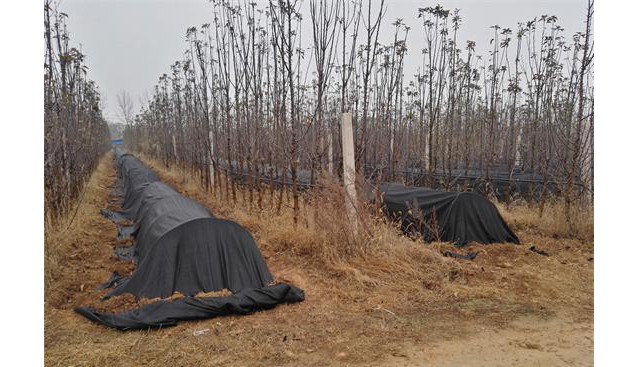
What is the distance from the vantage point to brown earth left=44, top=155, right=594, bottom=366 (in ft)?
9.37

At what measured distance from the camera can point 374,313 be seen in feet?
11.9

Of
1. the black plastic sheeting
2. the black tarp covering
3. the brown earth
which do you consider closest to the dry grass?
the brown earth

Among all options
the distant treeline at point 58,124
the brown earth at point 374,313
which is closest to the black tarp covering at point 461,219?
the brown earth at point 374,313

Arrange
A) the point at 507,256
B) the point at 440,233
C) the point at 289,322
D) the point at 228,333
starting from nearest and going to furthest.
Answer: the point at 228,333 → the point at 289,322 → the point at 507,256 → the point at 440,233

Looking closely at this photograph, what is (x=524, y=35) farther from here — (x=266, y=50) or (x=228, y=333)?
(x=228, y=333)

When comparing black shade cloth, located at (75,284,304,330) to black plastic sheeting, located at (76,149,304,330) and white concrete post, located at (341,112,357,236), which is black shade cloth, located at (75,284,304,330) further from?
white concrete post, located at (341,112,357,236)

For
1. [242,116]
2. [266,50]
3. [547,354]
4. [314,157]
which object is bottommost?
[547,354]

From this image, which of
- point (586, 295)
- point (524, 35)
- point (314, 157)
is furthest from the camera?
point (524, 35)

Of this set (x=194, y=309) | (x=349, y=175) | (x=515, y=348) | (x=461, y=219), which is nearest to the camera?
(x=515, y=348)

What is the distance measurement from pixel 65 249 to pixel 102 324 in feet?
9.15

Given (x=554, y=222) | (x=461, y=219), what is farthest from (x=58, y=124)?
(x=554, y=222)

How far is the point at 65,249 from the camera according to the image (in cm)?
554

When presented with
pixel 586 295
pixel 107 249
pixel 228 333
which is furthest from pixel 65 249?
pixel 586 295

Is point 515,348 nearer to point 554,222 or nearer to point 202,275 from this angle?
point 202,275
